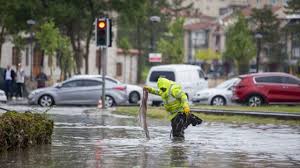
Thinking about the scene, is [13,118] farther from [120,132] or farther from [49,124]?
[120,132]

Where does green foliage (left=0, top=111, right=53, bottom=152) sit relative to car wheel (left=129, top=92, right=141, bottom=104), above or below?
below

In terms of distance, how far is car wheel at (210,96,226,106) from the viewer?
124 feet

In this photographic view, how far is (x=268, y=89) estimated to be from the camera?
35688 millimetres

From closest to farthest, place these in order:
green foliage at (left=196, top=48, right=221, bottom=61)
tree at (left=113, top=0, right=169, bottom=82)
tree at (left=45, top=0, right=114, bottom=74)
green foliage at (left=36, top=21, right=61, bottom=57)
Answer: tree at (left=45, top=0, right=114, bottom=74)
tree at (left=113, top=0, right=169, bottom=82)
green foliage at (left=36, top=21, right=61, bottom=57)
green foliage at (left=196, top=48, right=221, bottom=61)

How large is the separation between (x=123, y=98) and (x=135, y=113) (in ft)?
25.5

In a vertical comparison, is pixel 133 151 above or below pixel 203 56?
below

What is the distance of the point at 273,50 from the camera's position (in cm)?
9869

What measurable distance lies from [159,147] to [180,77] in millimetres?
21986

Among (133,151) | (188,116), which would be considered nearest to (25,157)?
(133,151)

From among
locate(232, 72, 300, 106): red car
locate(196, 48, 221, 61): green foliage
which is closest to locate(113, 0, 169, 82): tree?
locate(196, 48, 221, 61): green foliage

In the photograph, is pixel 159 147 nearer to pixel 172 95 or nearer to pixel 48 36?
pixel 172 95

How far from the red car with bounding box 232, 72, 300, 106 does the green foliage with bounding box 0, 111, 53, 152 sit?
1959cm

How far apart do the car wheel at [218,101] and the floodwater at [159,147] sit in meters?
13.1

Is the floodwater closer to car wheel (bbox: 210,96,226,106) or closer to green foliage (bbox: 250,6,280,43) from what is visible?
car wheel (bbox: 210,96,226,106)
